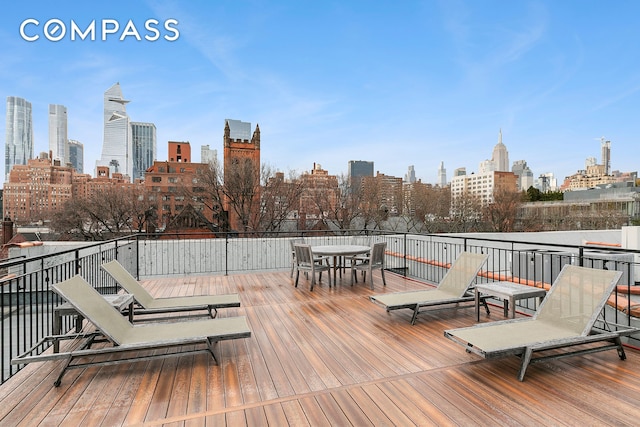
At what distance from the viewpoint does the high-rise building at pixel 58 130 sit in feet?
251

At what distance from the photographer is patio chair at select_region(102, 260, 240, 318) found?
443 cm

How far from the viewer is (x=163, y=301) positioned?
4.78 meters

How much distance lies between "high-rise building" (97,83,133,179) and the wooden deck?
14262 cm

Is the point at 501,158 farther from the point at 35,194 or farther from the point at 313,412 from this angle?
the point at 313,412

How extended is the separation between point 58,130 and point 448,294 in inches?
3865

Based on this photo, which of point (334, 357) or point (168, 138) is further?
point (168, 138)

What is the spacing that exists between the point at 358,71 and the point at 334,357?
831 inches

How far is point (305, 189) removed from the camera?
2667 cm

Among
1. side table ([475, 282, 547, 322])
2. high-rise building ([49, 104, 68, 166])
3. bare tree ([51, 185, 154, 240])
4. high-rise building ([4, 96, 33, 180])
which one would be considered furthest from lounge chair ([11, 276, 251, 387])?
high-rise building ([49, 104, 68, 166])

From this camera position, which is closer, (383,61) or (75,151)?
(383,61)

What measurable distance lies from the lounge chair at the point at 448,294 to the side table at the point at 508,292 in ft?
0.81

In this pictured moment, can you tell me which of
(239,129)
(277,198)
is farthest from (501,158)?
(277,198)

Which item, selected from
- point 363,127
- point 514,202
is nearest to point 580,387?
point 514,202

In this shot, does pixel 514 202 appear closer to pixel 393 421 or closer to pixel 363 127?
pixel 363 127
